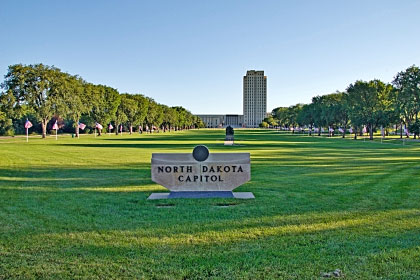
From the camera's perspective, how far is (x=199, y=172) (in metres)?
11.0

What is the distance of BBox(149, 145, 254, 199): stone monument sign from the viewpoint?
1094 cm

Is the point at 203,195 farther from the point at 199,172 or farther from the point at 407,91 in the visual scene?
the point at 407,91

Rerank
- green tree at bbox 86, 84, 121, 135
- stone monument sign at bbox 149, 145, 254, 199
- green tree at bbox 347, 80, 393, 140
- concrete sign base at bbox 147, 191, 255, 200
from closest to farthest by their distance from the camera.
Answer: concrete sign base at bbox 147, 191, 255, 200 → stone monument sign at bbox 149, 145, 254, 199 → green tree at bbox 347, 80, 393, 140 → green tree at bbox 86, 84, 121, 135

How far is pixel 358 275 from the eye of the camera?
17.2 ft

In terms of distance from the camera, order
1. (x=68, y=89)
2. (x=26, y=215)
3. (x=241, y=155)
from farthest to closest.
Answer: (x=68, y=89), (x=241, y=155), (x=26, y=215)

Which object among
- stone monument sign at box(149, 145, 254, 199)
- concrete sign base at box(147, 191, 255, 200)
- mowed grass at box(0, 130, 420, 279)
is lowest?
mowed grass at box(0, 130, 420, 279)

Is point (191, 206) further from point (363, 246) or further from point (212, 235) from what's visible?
point (363, 246)

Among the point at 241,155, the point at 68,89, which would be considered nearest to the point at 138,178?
the point at 241,155

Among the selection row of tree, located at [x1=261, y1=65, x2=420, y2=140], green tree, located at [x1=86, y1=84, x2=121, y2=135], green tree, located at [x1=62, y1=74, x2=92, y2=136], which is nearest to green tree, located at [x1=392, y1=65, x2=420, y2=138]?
row of tree, located at [x1=261, y1=65, x2=420, y2=140]

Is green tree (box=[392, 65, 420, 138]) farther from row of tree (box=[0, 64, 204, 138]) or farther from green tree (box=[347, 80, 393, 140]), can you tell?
row of tree (box=[0, 64, 204, 138])

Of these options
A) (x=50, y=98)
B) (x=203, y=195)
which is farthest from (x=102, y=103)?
(x=203, y=195)

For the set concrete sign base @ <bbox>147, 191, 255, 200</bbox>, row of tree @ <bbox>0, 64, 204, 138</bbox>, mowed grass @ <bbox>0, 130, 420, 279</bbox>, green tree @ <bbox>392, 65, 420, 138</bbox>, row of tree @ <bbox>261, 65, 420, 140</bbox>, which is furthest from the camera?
row of tree @ <bbox>0, 64, 204, 138</bbox>

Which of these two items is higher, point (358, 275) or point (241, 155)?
point (241, 155)

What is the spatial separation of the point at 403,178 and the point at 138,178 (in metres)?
10.0
